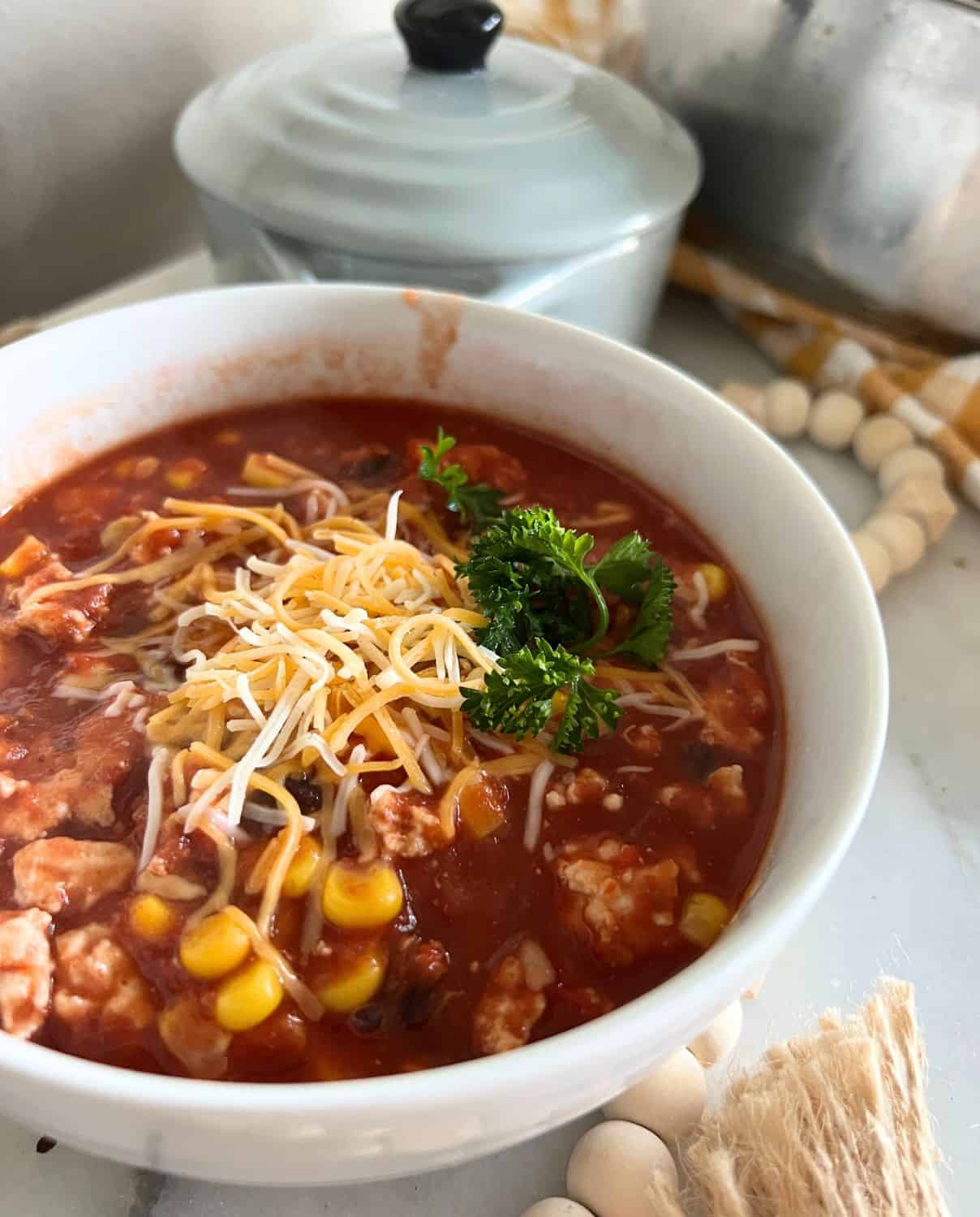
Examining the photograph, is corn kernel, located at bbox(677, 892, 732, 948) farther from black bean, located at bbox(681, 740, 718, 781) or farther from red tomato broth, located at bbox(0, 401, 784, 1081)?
black bean, located at bbox(681, 740, 718, 781)

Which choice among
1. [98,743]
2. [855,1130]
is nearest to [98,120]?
[98,743]

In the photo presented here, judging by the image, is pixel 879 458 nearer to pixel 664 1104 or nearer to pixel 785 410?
pixel 785 410

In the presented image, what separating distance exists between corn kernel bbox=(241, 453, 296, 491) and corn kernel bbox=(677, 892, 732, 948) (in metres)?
1.00

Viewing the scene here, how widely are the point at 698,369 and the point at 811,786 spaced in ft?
4.94

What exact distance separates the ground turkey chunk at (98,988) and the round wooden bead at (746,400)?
1.68m

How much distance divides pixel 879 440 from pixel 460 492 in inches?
40.1

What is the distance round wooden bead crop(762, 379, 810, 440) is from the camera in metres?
2.37

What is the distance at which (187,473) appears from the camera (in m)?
1.89

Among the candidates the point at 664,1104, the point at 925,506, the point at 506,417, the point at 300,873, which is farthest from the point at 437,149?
the point at 664,1104

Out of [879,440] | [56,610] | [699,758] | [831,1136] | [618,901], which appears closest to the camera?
[831,1136]

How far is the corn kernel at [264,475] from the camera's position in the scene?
1.87 metres

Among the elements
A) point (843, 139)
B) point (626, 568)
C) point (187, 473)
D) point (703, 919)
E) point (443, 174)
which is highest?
point (843, 139)

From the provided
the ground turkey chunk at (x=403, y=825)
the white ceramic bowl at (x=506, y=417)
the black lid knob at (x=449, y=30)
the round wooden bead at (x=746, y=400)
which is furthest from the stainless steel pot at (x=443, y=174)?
the ground turkey chunk at (x=403, y=825)

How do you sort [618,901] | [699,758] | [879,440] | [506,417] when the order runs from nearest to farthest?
[618,901] < [699,758] < [506,417] < [879,440]
